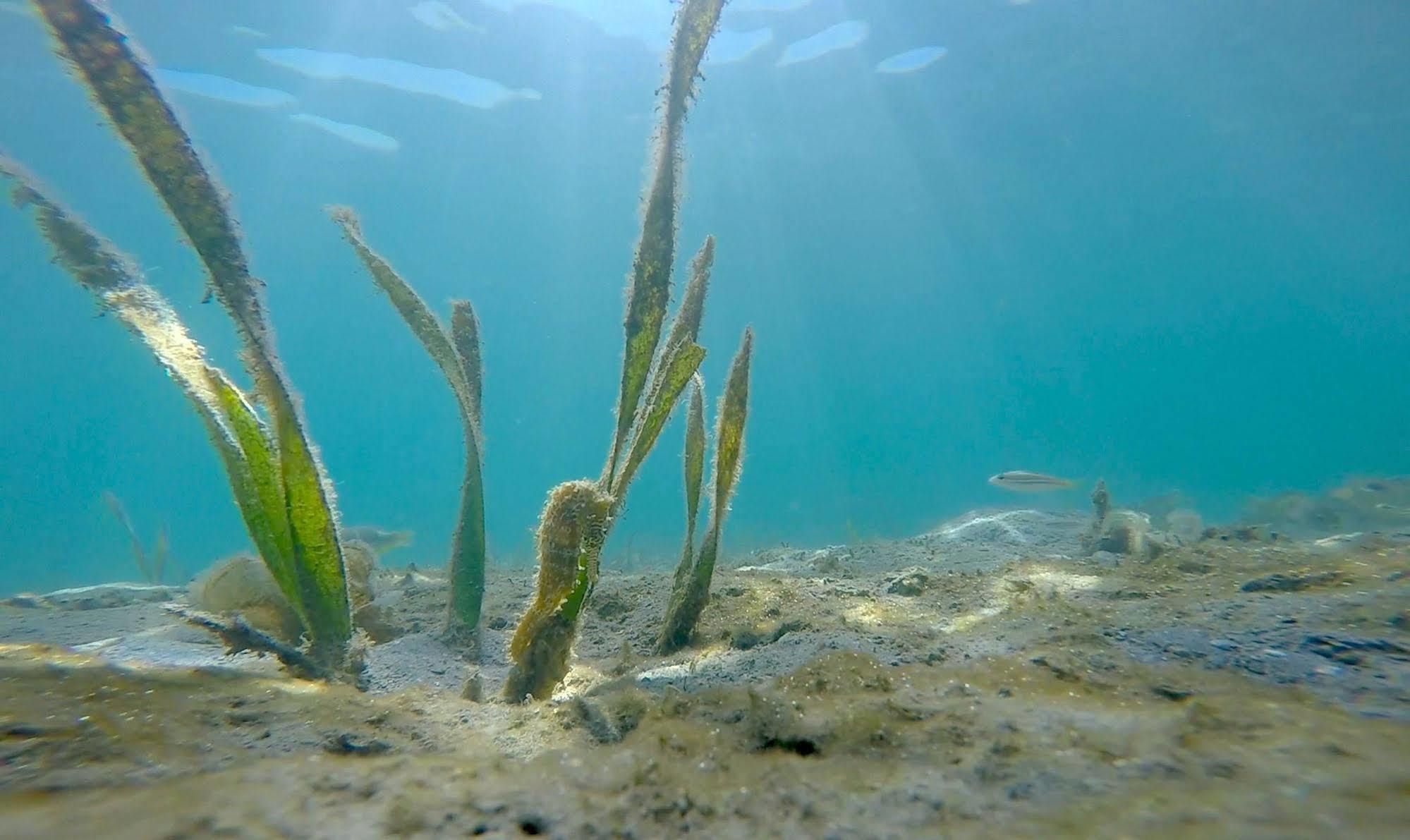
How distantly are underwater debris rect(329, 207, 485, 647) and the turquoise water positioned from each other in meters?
0.79

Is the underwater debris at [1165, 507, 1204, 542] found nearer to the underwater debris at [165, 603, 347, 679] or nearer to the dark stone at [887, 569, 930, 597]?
the dark stone at [887, 569, 930, 597]

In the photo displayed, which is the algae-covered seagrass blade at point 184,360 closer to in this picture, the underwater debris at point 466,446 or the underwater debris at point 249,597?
the underwater debris at point 249,597

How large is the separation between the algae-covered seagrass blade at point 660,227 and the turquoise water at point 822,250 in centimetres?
148

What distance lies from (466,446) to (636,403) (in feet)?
2.85

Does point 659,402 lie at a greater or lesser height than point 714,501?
greater

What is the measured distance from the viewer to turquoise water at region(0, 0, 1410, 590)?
19.5m

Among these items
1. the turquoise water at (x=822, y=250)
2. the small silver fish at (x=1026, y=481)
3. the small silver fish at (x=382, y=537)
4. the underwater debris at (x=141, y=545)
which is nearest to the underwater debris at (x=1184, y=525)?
the small silver fish at (x=1026, y=481)

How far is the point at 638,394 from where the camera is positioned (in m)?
2.52

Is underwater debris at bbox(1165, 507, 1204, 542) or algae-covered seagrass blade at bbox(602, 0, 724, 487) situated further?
underwater debris at bbox(1165, 507, 1204, 542)

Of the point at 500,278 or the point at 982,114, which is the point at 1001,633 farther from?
the point at 500,278

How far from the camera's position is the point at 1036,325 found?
194 ft

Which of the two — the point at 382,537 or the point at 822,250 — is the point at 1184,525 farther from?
the point at 822,250

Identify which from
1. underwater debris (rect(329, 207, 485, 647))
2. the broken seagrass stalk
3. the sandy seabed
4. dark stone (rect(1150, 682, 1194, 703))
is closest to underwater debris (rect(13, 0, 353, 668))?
the sandy seabed

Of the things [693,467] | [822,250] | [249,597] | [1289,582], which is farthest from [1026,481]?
[822,250]
